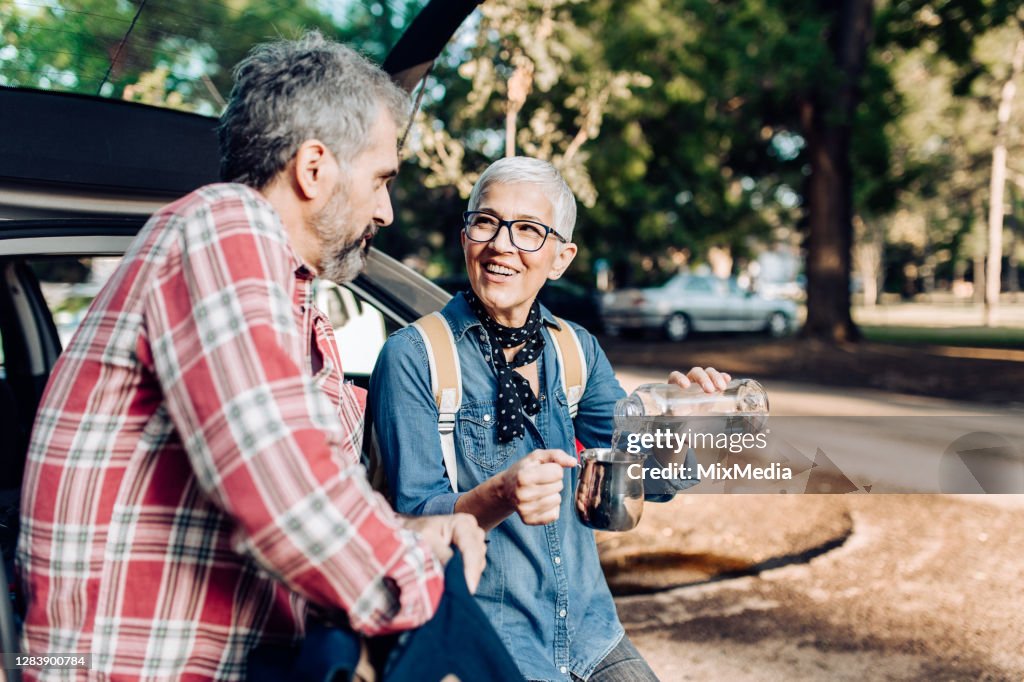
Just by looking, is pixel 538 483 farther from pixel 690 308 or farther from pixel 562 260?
pixel 690 308

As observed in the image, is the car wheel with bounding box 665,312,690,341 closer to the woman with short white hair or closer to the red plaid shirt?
the woman with short white hair

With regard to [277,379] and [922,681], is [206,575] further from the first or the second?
[922,681]

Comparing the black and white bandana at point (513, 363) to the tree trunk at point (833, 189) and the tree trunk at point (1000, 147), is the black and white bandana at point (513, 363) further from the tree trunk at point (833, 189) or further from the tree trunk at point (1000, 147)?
the tree trunk at point (1000, 147)

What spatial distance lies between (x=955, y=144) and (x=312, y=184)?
33.8m

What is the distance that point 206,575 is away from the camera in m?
1.27

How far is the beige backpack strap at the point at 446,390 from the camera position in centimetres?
189

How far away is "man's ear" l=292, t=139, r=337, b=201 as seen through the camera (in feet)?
4.59

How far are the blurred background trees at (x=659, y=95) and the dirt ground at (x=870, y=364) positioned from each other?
49.1 inches

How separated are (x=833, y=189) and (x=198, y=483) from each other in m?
16.6

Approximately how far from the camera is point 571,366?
2104 mm

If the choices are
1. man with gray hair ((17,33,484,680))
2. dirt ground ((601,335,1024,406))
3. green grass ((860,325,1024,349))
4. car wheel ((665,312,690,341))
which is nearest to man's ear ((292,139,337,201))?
man with gray hair ((17,33,484,680))

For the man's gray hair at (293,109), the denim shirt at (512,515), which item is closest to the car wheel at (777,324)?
the denim shirt at (512,515)

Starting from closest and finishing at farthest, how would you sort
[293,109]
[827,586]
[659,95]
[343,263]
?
[293,109]
[343,263]
[827,586]
[659,95]

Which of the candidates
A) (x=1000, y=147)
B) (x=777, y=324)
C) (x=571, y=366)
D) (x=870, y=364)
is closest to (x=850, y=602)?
(x=571, y=366)
